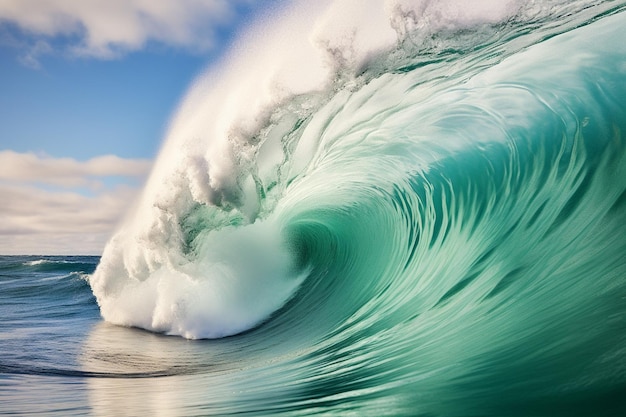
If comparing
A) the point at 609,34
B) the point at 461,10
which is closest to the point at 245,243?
the point at 461,10

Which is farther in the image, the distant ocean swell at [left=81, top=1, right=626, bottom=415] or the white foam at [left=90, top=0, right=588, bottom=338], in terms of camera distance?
the white foam at [left=90, top=0, right=588, bottom=338]

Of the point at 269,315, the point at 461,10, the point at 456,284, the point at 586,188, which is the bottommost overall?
the point at 456,284

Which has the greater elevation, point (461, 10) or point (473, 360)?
point (461, 10)

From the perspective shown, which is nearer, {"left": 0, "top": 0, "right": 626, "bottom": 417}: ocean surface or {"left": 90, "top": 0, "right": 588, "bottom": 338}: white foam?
{"left": 0, "top": 0, "right": 626, "bottom": 417}: ocean surface

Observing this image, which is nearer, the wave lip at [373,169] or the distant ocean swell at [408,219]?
the distant ocean swell at [408,219]

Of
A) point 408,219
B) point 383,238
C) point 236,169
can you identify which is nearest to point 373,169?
point 408,219

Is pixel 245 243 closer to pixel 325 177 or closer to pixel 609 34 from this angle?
pixel 325 177
